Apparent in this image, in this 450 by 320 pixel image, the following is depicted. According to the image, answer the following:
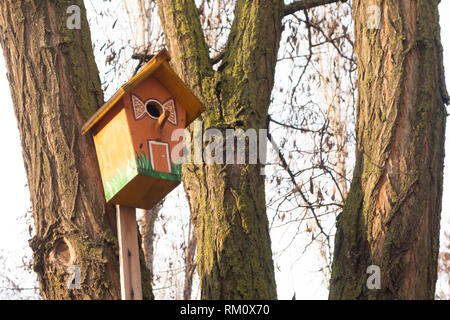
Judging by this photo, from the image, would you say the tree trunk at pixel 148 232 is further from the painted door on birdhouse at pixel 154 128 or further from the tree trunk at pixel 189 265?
the painted door on birdhouse at pixel 154 128

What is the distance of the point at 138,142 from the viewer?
2.88m

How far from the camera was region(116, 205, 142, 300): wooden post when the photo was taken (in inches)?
105

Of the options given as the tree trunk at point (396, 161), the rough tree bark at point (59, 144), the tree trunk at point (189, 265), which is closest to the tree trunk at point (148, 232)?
the tree trunk at point (189, 265)

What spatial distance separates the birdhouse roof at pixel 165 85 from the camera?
2865 mm

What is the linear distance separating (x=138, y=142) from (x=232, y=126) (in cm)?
69

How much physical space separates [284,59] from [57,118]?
3.72 metres

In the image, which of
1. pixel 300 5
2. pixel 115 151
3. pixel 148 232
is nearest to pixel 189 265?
pixel 148 232

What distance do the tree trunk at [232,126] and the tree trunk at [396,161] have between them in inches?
17.8

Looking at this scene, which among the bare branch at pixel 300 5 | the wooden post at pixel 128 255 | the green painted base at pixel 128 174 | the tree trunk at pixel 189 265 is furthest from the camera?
the tree trunk at pixel 189 265

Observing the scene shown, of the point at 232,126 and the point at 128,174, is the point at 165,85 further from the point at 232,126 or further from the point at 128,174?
the point at 128,174

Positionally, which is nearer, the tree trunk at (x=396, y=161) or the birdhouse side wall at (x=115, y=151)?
the birdhouse side wall at (x=115, y=151)

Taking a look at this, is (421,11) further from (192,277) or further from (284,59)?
(192,277)

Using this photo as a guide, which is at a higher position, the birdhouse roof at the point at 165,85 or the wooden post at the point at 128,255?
the birdhouse roof at the point at 165,85

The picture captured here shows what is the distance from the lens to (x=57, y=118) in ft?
9.38
